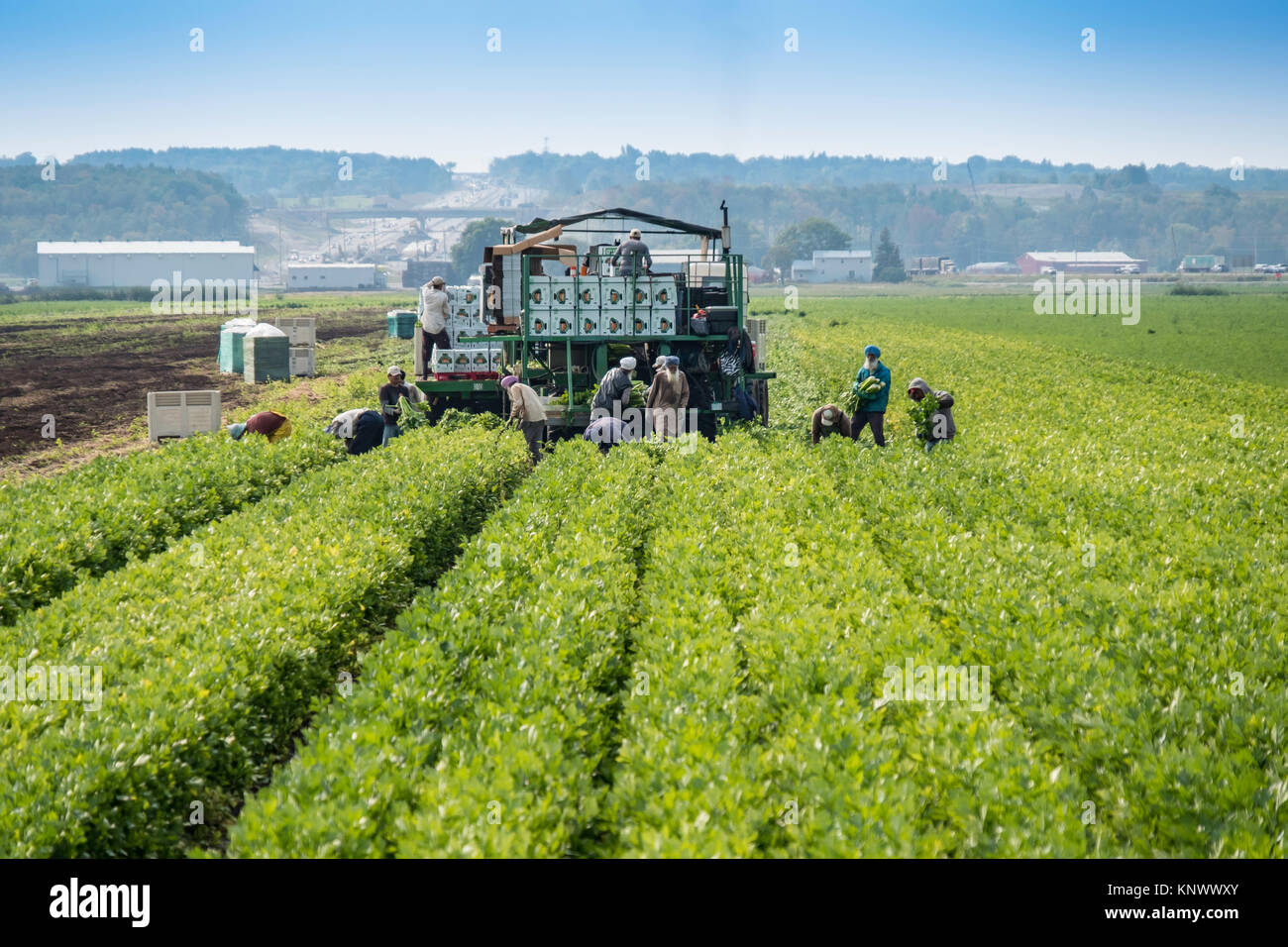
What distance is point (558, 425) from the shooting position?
16.7 metres

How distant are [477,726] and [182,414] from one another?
46.7ft

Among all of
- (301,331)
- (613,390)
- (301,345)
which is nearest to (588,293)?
(613,390)

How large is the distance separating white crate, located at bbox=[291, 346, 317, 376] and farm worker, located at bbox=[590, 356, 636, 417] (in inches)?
705

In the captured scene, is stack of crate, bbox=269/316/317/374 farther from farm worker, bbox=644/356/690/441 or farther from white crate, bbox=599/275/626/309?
farm worker, bbox=644/356/690/441

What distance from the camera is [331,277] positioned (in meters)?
176

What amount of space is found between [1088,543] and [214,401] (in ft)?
47.8

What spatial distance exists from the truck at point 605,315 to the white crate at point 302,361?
13.8m

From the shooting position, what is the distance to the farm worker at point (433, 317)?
19812 millimetres

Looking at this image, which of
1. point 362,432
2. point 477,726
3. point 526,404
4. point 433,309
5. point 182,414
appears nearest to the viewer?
point 477,726

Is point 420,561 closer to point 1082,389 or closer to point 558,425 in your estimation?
point 558,425

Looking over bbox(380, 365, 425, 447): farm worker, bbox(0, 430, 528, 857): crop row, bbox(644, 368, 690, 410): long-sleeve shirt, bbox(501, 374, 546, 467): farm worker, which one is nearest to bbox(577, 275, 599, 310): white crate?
bbox(501, 374, 546, 467): farm worker

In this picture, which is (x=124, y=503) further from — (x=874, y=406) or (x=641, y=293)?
(x=874, y=406)

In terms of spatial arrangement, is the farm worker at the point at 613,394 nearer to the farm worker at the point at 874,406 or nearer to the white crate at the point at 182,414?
the farm worker at the point at 874,406
